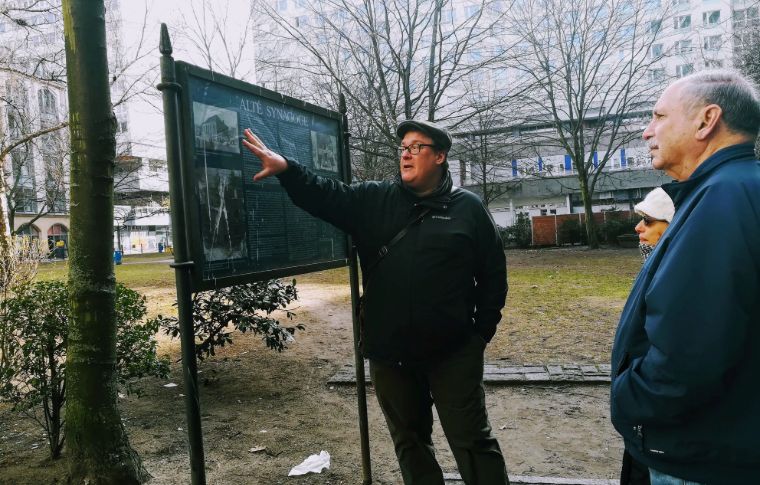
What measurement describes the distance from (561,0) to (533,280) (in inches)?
496

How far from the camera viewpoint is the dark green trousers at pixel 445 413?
2.84m

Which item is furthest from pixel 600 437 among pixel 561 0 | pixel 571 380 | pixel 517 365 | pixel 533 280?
pixel 561 0

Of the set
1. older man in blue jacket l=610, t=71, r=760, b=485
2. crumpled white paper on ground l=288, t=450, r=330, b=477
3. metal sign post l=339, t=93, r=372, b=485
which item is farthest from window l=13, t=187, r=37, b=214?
older man in blue jacket l=610, t=71, r=760, b=485

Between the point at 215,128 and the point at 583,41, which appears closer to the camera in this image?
the point at 215,128

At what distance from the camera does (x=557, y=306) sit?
1055 centimetres

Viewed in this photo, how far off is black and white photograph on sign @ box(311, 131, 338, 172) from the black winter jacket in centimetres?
58

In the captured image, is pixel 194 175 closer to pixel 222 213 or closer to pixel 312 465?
pixel 222 213

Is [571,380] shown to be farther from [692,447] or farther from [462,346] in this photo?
[692,447]

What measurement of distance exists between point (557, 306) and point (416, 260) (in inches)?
334

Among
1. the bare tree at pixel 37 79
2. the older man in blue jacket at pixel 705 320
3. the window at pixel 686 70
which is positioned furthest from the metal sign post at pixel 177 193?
the window at pixel 686 70

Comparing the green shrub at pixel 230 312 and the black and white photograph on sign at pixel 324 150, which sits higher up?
the black and white photograph on sign at pixel 324 150

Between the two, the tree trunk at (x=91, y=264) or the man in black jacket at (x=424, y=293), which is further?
the tree trunk at (x=91, y=264)

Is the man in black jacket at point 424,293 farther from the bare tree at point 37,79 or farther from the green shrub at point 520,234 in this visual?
the green shrub at point 520,234

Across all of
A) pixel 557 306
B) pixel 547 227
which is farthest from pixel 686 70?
pixel 557 306
